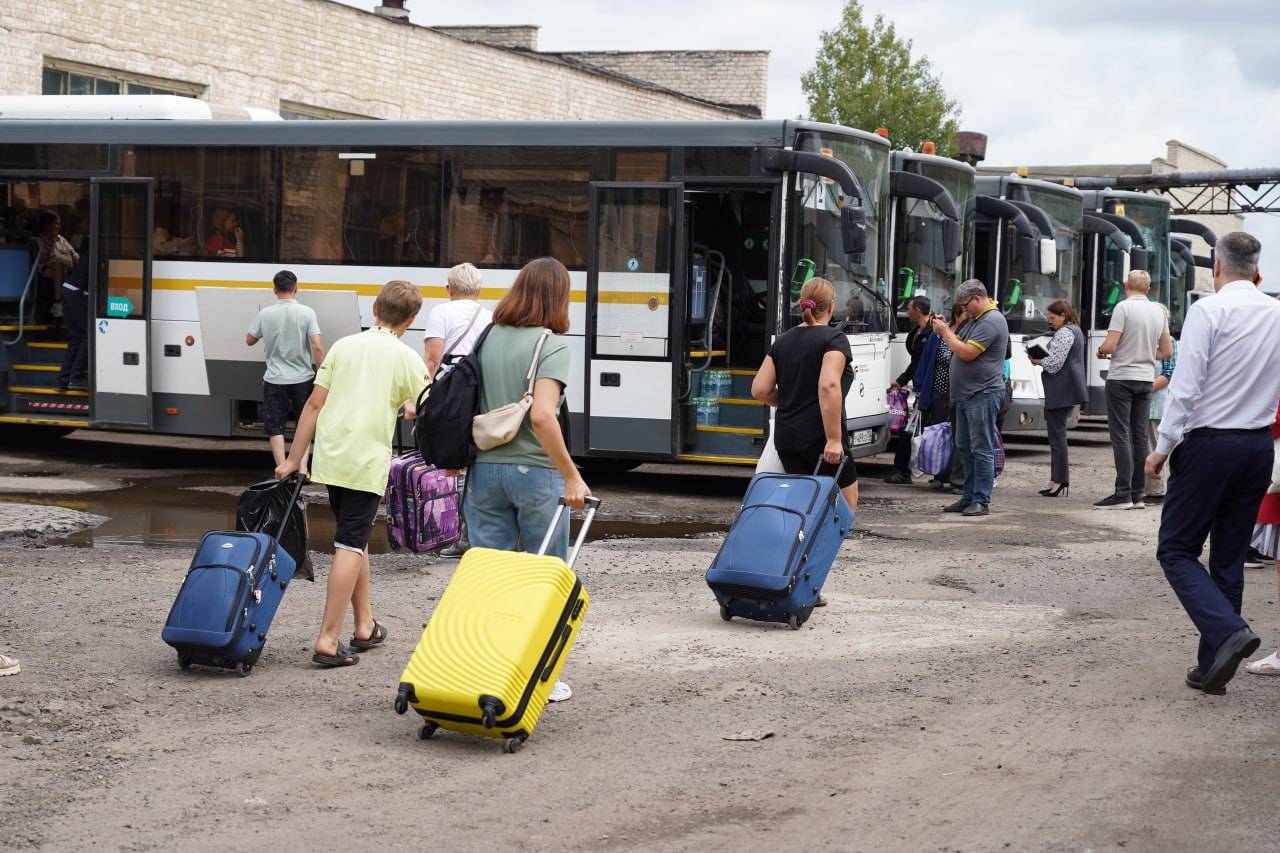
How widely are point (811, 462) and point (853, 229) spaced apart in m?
5.25

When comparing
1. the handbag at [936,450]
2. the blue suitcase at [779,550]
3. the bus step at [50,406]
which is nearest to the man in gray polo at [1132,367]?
the handbag at [936,450]

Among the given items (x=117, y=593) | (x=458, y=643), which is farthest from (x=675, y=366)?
(x=458, y=643)

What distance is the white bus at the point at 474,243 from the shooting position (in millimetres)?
13883

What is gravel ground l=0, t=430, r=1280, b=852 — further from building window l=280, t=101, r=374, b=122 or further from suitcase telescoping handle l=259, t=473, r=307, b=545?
building window l=280, t=101, r=374, b=122

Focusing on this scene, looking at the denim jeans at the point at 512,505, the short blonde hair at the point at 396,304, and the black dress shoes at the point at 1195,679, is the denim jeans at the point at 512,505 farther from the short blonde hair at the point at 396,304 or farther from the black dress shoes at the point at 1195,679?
the black dress shoes at the point at 1195,679

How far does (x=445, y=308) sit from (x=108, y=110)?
262 inches

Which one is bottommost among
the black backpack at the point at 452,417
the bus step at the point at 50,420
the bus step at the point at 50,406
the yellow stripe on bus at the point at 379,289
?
the bus step at the point at 50,420

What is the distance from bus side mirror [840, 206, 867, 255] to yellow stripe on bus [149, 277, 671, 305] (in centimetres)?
159

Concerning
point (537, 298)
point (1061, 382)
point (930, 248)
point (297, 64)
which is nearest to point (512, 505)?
point (537, 298)

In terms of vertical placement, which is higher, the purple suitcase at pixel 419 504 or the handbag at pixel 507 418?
the handbag at pixel 507 418

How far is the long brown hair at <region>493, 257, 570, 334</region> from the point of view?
659cm

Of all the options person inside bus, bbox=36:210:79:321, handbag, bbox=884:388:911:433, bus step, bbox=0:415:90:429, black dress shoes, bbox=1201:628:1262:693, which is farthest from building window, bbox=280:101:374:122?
black dress shoes, bbox=1201:628:1262:693

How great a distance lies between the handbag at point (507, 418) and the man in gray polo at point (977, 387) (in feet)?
23.3

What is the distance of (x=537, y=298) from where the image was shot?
659 centimetres
